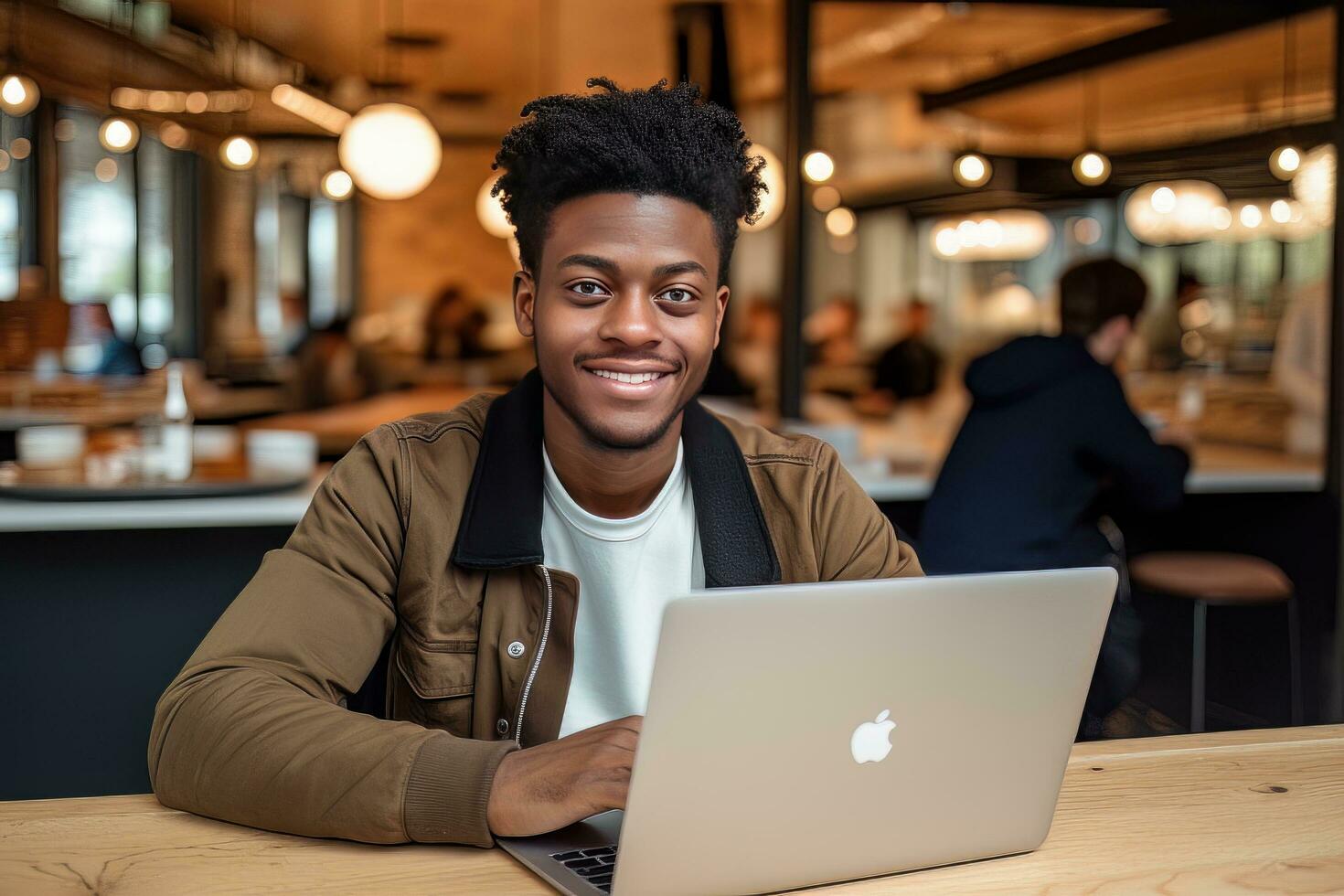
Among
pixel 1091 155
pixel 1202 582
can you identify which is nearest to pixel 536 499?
pixel 1202 582

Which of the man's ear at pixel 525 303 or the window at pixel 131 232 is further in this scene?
the window at pixel 131 232

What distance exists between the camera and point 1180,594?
354cm

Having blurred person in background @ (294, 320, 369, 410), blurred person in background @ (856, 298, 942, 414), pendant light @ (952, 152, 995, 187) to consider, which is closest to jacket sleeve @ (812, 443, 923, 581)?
blurred person in background @ (856, 298, 942, 414)

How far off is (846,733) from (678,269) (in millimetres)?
576

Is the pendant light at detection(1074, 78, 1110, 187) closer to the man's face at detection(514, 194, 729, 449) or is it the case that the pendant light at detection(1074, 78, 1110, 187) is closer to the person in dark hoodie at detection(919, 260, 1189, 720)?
the person in dark hoodie at detection(919, 260, 1189, 720)

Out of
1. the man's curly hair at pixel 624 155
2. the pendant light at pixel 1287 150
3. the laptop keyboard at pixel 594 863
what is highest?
the pendant light at pixel 1287 150

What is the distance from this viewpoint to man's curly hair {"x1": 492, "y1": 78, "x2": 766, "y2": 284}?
1.36 metres

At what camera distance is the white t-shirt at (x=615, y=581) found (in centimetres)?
146

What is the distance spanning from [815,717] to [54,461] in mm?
2522

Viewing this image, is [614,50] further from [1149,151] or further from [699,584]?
[699,584]

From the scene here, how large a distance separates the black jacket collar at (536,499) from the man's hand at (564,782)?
351mm

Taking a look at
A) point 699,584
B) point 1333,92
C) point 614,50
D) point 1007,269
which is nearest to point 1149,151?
point 1007,269

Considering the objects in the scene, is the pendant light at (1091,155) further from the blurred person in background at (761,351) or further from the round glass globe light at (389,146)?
the round glass globe light at (389,146)

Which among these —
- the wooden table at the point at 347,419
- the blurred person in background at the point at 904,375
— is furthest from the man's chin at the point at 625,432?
the blurred person in background at the point at 904,375
